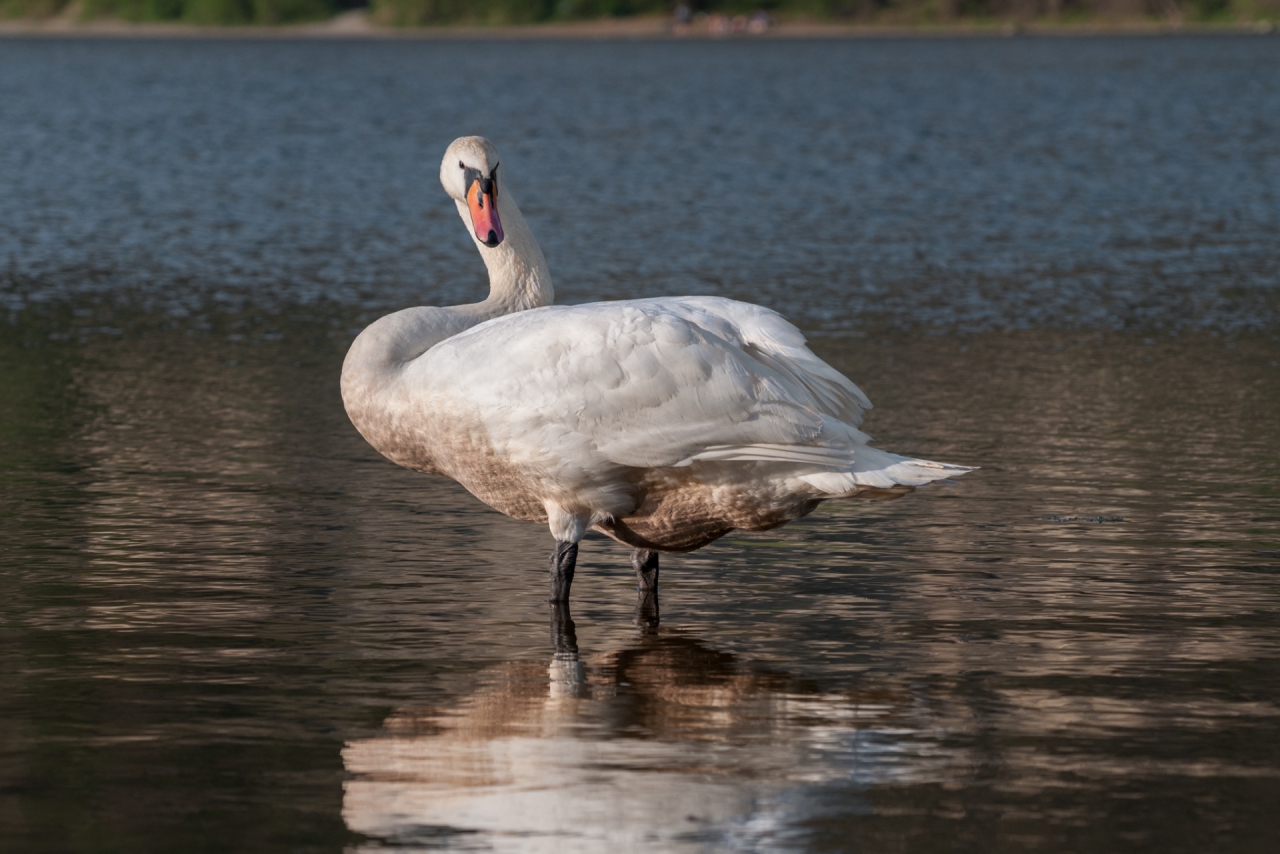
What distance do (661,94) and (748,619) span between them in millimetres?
45041

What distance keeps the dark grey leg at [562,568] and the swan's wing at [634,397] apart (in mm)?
474

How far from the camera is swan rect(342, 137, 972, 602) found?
22.9 ft

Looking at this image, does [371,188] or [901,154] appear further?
[901,154]

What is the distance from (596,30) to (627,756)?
339ft

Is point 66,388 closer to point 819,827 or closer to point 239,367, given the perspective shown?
point 239,367

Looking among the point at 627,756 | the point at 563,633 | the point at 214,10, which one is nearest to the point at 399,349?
the point at 563,633

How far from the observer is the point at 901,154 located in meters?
32.5

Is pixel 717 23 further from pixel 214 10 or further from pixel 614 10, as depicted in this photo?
pixel 214 10

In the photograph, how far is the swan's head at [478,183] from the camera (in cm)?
816

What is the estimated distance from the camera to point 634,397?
700 centimetres

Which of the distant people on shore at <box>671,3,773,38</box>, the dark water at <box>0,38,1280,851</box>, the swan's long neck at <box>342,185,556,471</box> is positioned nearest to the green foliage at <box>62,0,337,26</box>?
the distant people on shore at <box>671,3,773,38</box>

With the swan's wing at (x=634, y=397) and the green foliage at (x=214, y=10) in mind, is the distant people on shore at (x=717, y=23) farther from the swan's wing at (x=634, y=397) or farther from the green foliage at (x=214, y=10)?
the swan's wing at (x=634, y=397)

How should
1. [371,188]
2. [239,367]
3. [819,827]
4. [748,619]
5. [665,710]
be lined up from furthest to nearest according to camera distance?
[371,188], [239,367], [748,619], [665,710], [819,827]

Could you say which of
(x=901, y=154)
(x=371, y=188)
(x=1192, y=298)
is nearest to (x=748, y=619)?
(x=1192, y=298)
